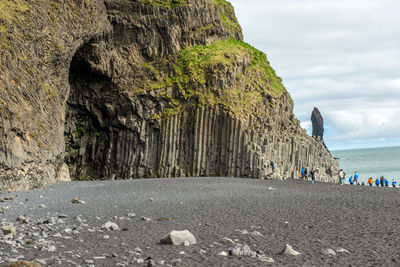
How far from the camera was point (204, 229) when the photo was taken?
10.8m

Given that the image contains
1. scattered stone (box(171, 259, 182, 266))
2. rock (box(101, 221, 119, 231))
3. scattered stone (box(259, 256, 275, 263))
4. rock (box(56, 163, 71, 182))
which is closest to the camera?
scattered stone (box(171, 259, 182, 266))

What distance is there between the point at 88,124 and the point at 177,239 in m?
29.2

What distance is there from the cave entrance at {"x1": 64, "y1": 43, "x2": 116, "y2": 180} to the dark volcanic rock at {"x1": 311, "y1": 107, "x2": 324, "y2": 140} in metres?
80.7

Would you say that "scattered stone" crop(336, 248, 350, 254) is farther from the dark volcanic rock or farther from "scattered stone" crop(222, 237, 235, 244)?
the dark volcanic rock

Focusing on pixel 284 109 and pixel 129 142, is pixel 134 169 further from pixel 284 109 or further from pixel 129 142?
pixel 284 109

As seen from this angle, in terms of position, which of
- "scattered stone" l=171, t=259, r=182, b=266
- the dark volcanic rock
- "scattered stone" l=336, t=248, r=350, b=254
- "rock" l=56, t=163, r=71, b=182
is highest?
the dark volcanic rock

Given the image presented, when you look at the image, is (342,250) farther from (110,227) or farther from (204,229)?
(110,227)

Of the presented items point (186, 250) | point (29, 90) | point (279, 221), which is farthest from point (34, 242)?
point (29, 90)

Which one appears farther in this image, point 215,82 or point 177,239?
point 215,82

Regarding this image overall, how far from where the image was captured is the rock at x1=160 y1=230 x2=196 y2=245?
28.5 ft

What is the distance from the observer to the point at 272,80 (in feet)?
134

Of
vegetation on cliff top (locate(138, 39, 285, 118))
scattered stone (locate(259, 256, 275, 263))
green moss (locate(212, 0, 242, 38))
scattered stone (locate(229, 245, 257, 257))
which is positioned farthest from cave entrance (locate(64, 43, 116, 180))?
scattered stone (locate(259, 256, 275, 263))


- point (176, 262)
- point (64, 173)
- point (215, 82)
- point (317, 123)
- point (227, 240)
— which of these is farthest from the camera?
point (317, 123)

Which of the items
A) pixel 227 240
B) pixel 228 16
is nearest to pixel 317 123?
pixel 228 16
